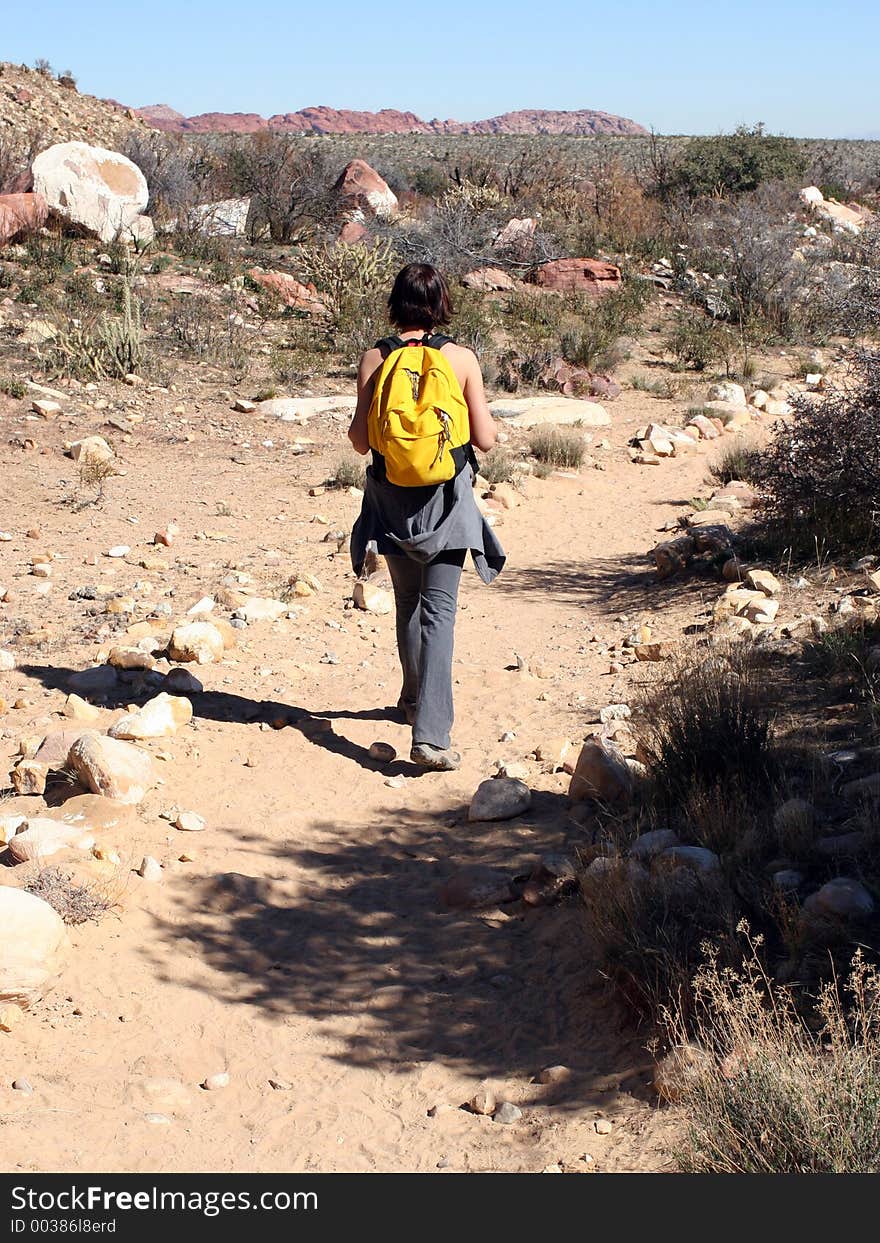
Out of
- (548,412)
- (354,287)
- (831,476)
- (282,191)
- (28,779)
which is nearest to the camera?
(28,779)

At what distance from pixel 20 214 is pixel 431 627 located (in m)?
12.1

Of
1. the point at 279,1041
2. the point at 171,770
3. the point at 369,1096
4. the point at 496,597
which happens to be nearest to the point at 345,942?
the point at 279,1041

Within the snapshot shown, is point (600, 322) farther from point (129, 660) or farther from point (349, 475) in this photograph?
point (129, 660)

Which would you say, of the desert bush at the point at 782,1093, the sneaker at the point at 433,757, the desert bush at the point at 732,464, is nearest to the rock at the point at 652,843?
the desert bush at the point at 782,1093

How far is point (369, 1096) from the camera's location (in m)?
2.90

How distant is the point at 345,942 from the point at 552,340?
419 inches

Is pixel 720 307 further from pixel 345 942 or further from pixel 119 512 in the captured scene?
pixel 345 942

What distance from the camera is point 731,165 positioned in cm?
2238

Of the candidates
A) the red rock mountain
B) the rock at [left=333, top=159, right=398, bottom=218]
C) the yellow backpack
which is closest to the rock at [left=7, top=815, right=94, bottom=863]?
the yellow backpack

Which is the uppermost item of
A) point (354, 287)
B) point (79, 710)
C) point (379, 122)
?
point (379, 122)

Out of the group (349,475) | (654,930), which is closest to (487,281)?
(349,475)

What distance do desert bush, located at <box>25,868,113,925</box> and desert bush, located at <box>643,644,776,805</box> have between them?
183 centimetres

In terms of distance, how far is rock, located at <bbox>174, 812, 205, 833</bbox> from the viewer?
13.7 feet

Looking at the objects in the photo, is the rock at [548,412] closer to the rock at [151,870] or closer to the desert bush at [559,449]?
the desert bush at [559,449]
